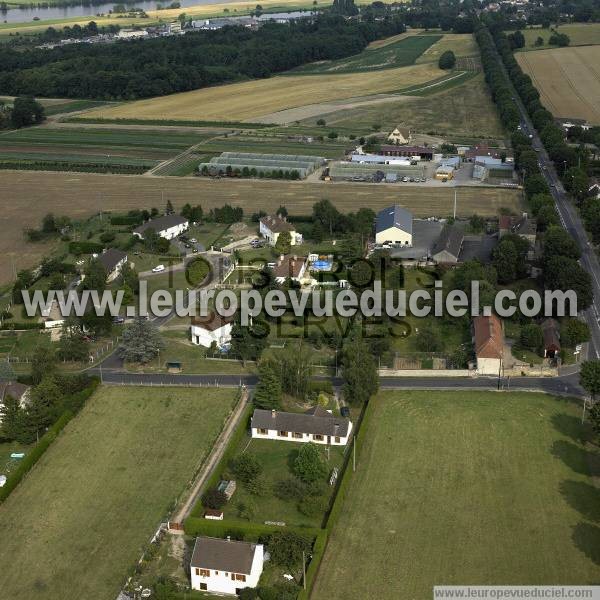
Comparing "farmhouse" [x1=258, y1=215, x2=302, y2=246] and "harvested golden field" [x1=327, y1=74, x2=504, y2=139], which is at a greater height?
"farmhouse" [x1=258, y1=215, x2=302, y2=246]

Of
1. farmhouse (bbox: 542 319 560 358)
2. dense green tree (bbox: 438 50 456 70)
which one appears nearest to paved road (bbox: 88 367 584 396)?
farmhouse (bbox: 542 319 560 358)

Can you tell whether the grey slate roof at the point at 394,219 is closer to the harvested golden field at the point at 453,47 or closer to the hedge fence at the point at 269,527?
the hedge fence at the point at 269,527

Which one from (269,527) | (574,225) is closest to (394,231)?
(574,225)

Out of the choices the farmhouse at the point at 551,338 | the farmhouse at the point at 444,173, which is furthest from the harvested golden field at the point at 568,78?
the farmhouse at the point at 551,338

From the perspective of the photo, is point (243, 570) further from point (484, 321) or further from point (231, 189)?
point (231, 189)

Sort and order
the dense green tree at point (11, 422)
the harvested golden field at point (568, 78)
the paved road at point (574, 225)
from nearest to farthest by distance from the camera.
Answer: the dense green tree at point (11, 422) < the paved road at point (574, 225) < the harvested golden field at point (568, 78)

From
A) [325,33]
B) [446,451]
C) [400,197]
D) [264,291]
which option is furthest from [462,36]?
[446,451]

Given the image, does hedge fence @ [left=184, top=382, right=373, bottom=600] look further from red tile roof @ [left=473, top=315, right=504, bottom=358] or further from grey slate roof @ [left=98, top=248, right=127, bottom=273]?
grey slate roof @ [left=98, top=248, right=127, bottom=273]
